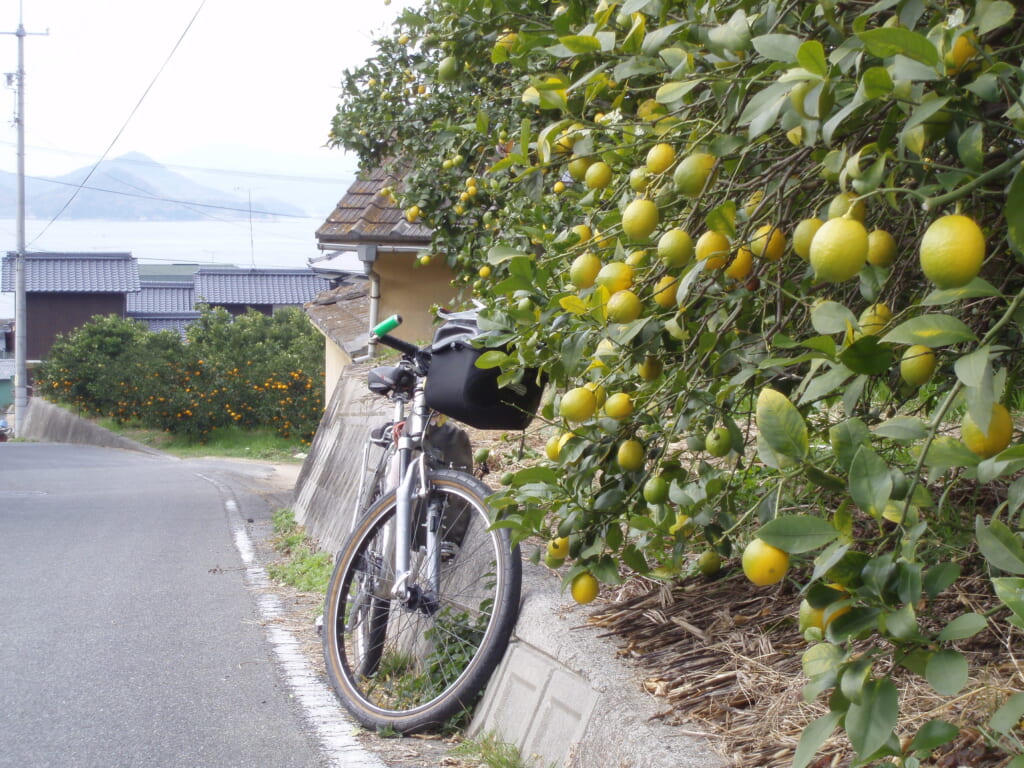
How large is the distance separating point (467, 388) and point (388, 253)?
9.04 meters

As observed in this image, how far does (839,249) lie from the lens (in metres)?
1.15

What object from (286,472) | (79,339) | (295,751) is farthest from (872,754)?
(79,339)

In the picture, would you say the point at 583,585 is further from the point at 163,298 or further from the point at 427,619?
the point at 163,298

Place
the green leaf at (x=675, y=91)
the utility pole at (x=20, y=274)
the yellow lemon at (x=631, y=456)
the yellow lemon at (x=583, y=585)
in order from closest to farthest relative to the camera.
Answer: the green leaf at (x=675, y=91) → the yellow lemon at (x=631, y=456) → the yellow lemon at (x=583, y=585) → the utility pole at (x=20, y=274)

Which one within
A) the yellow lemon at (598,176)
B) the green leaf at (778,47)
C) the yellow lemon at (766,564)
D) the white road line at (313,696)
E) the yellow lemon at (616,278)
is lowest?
the white road line at (313,696)

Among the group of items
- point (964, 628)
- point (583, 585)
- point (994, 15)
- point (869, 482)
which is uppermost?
point (994, 15)

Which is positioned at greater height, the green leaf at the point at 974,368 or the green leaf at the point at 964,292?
the green leaf at the point at 964,292

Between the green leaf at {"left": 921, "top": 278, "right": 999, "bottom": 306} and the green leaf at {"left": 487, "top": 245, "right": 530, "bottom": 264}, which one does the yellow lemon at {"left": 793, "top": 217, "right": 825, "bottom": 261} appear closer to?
the green leaf at {"left": 921, "top": 278, "right": 999, "bottom": 306}

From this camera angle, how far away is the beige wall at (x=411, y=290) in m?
12.7

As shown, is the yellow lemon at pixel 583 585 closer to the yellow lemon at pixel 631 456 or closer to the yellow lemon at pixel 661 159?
the yellow lemon at pixel 631 456

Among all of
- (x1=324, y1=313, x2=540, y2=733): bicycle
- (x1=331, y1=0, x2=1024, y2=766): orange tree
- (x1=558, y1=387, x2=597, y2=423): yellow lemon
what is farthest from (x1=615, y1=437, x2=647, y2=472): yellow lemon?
(x1=324, y1=313, x2=540, y2=733): bicycle

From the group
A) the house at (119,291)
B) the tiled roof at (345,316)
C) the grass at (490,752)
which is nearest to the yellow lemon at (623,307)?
the grass at (490,752)

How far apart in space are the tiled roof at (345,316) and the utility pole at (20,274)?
1879 centimetres

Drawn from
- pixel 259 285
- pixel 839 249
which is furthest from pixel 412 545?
pixel 259 285
